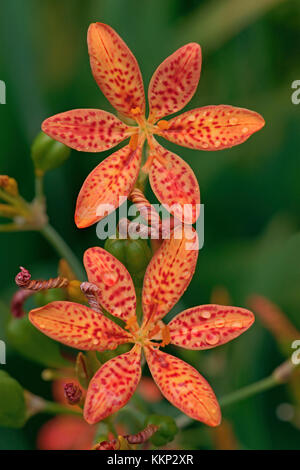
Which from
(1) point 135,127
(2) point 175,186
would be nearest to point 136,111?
(1) point 135,127

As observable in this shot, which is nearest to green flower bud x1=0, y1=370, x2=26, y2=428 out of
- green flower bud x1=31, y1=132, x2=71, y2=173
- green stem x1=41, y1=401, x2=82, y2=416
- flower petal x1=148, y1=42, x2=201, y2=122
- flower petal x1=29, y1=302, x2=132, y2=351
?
green stem x1=41, y1=401, x2=82, y2=416

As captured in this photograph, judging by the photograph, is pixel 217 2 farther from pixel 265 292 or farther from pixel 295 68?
pixel 265 292

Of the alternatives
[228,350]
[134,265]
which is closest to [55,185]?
[228,350]

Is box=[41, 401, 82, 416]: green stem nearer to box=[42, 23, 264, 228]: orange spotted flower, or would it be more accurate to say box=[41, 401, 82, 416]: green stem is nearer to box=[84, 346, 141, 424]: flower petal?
box=[84, 346, 141, 424]: flower petal

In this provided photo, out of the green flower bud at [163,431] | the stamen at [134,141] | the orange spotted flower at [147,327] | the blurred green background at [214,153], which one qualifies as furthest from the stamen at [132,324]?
the blurred green background at [214,153]

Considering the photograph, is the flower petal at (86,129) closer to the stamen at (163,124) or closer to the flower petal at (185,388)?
the stamen at (163,124)
